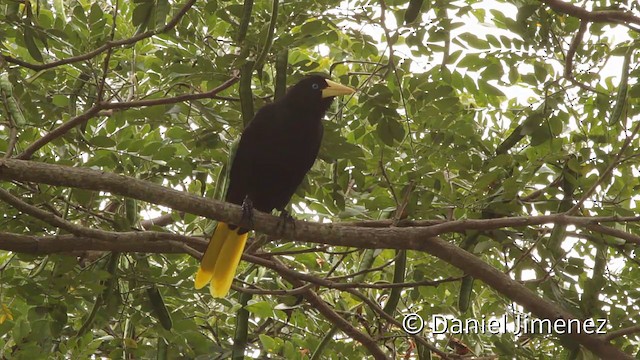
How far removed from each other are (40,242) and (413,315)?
1.78 metres

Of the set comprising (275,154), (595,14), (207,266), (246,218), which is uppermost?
(595,14)

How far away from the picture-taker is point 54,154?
12.5ft

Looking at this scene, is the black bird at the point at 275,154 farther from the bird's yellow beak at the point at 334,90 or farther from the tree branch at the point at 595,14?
the tree branch at the point at 595,14

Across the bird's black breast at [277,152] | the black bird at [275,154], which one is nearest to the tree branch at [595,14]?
the black bird at [275,154]

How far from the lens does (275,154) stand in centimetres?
381

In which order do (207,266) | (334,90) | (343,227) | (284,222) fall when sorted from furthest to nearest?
(334,90), (207,266), (284,222), (343,227)

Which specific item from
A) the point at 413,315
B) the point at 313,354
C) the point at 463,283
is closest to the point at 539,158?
the point at 463,283

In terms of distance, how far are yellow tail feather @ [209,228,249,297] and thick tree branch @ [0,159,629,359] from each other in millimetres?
540

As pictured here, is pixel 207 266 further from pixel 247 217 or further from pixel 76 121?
pixel 76 121

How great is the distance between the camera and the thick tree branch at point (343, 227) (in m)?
2.56

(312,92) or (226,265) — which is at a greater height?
(312,92)

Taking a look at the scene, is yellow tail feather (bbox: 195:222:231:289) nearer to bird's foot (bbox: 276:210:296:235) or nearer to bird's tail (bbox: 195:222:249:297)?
bird's tail (bbox: 195:222:249:297)

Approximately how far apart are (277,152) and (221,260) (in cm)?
58

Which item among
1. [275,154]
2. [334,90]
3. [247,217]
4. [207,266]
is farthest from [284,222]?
[334,90]
